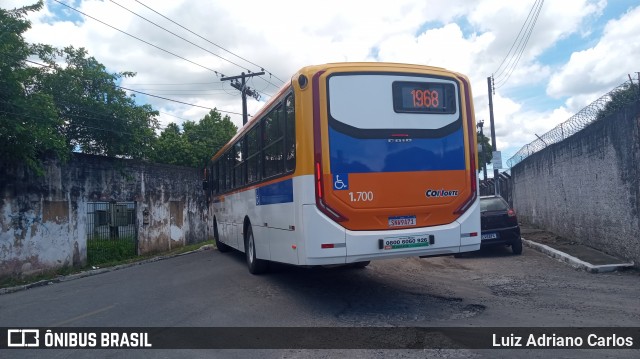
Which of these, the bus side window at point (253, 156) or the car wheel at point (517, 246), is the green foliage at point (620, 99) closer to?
the car wheel at point (517, 246)

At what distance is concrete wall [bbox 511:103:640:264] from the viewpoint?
9.47 m

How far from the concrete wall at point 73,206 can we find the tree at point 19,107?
121 centimetres

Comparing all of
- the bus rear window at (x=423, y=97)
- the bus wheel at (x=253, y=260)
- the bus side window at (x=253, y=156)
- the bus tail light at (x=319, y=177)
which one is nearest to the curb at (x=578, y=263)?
the bus rear window at (x=423, y=97)

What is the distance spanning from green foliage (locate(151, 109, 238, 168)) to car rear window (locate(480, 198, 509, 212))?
19002mm

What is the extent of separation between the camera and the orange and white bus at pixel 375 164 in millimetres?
6699

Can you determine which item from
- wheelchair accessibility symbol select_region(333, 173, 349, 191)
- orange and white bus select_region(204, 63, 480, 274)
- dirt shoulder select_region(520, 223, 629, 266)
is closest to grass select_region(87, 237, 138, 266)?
orange and white bus select_region(204, 63, 480, 274)

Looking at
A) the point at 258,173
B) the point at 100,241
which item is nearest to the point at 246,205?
the point at 258,173

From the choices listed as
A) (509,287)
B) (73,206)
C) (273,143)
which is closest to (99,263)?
(73,206)

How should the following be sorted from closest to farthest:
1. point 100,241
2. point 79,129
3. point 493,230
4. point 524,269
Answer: point 524,269
point 493,230
point 100,241
point 79,129

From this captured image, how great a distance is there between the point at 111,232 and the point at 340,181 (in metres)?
12.5

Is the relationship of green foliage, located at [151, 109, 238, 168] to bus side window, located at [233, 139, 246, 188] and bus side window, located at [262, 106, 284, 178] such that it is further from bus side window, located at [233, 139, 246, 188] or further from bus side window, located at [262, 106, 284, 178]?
bus side window, located at [262, 106, 284, 178]

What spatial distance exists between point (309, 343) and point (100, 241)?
1265cm

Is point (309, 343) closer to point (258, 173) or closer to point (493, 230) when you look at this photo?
point (258, 173)

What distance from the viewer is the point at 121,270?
14.3 meters
